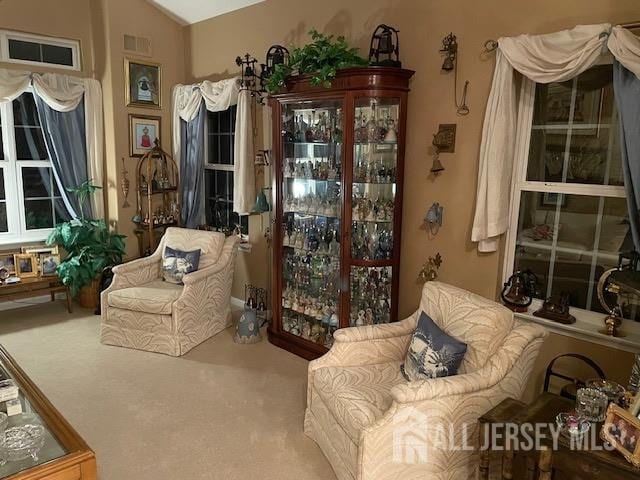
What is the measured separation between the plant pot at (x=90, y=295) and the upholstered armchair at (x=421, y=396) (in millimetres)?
2994

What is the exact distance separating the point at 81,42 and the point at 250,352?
11.4 feet

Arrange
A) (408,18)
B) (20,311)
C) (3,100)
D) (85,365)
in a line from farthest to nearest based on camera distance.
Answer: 1. (20,311)
2. (3,100)
3. (85,365)
4. (408,18)

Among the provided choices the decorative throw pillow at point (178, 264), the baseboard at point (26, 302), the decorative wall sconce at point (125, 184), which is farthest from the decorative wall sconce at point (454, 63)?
the baseboard at point (26, 302)

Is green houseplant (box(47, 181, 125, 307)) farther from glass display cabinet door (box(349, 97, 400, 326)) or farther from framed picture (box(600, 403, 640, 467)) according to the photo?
framed picture (box(600, 403, 640, 467))

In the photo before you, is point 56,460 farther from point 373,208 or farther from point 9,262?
point 9,262

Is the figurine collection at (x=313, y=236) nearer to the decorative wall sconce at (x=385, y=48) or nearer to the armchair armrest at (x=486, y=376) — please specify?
the decorative wall sconce at (x=385, y=48)

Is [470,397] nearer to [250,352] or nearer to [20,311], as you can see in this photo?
[250,352]

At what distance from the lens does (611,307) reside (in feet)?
8.48

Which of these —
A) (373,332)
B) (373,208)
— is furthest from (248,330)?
(373,332)

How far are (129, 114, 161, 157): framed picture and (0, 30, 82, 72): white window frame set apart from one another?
724 mm

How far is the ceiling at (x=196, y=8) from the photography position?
4.33 metres

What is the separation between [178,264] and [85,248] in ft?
3.62

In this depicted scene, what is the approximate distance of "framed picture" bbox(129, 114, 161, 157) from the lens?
4852mm

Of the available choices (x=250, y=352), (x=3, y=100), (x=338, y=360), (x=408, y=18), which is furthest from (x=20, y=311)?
(x=408, y=18)
